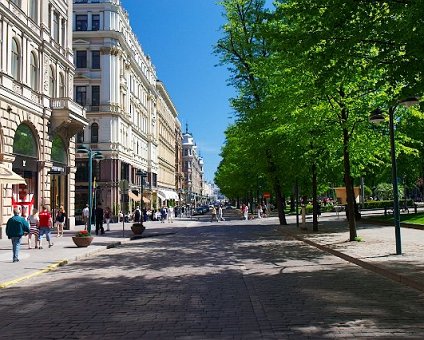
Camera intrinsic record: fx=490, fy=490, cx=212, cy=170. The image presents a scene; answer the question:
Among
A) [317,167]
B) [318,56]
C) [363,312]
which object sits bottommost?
[363,312]

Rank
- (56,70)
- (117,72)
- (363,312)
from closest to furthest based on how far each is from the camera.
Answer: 1. (363,312)
2. (56,70)
3. (117,72)

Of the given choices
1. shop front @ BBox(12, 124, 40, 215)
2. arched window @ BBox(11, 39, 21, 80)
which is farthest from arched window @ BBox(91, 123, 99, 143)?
arched window @ BBox(11, 39, 21, 80)

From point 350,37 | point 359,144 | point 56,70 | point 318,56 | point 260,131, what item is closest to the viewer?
point 350,37

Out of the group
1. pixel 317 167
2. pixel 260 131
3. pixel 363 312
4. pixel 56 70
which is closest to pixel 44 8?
pixel 56 70

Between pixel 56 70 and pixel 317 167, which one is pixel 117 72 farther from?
pixel 317 167

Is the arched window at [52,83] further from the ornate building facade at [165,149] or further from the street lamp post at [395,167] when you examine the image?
the ornate building facade at [165,149]

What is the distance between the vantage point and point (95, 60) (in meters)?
56.8

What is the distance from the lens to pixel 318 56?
1218 cm

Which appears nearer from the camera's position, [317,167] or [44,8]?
[317,167]

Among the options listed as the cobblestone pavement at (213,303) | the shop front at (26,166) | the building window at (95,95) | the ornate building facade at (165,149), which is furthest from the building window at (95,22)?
the cobblestone pavement at (213,303)

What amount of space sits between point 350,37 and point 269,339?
760cm

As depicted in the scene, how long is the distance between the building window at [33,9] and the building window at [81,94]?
25029 mm

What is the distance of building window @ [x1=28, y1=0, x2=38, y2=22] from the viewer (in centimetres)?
3087

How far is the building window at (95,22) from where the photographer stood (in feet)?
186
